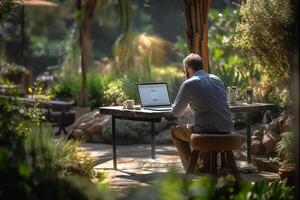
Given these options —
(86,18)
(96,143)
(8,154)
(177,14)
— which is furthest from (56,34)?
Result: (8,154)

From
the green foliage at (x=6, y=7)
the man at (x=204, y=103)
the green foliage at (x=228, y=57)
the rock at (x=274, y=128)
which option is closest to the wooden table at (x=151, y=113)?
the rock at (x=274, y=128)

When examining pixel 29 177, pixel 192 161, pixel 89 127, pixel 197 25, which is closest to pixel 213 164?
pixel 192 161

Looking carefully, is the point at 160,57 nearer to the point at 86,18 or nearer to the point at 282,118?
the point at 86,18

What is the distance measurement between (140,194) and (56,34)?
4041 cm

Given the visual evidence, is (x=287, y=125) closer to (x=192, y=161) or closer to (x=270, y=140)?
(x=270, y=140)

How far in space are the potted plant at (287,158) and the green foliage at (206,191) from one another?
2451 mm

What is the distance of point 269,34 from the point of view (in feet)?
32.8

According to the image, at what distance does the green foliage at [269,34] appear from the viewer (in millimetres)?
9773

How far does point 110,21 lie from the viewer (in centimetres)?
3644

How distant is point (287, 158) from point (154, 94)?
6.52 ft

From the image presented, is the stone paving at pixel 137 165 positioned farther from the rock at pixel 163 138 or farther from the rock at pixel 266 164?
the rock at pixel 163 138

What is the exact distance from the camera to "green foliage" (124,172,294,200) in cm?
445

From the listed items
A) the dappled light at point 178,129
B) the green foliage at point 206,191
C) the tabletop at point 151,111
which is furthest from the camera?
the tabletop at point 151,111

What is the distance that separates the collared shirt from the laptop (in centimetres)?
132
